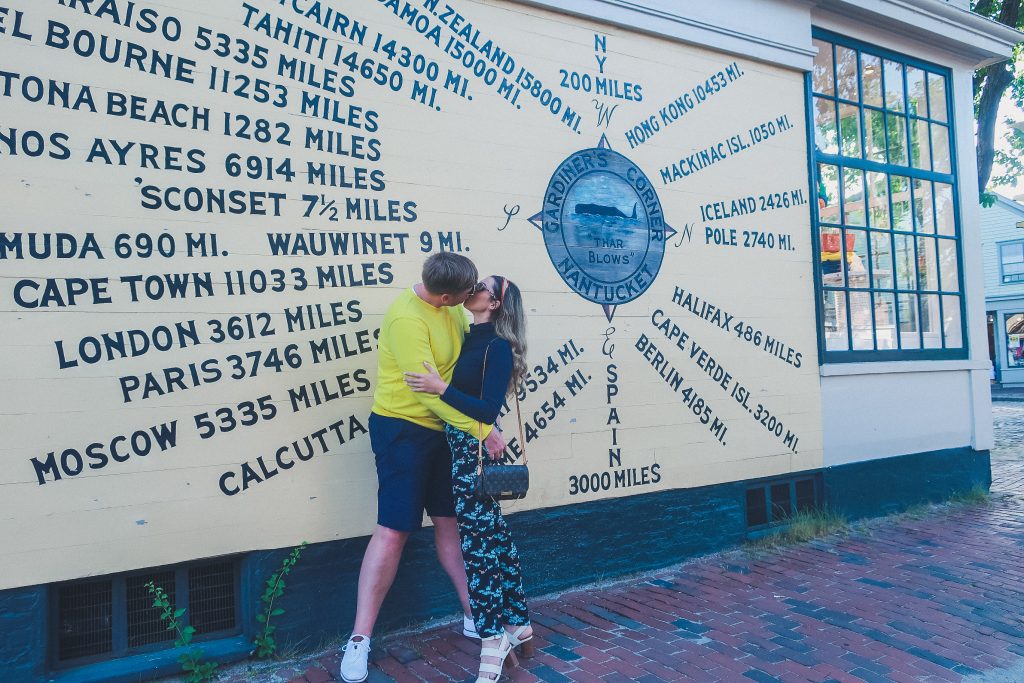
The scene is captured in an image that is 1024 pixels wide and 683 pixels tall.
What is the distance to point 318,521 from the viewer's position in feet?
12.1

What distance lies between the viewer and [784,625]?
3.87 metres

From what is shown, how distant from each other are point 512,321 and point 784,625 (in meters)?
2.16

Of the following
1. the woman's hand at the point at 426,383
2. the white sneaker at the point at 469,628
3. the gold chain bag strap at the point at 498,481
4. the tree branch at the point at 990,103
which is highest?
the tree branch at the point at 990,103

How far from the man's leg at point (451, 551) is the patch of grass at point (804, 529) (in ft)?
8.51

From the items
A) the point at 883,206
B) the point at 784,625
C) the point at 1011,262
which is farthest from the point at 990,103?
the point at 1011,262

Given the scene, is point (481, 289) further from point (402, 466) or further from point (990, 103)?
point (990, 103)

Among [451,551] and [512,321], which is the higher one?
[512,321]

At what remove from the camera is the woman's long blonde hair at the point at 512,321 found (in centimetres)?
335

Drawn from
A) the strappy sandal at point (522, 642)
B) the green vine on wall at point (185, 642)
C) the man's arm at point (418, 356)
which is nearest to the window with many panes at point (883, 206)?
the strappy sandal at point (522, 642)

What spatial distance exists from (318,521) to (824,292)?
4311 mm

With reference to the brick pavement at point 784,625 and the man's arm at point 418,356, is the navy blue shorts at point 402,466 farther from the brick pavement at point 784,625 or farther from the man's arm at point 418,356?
the brick pavement at point 784,625

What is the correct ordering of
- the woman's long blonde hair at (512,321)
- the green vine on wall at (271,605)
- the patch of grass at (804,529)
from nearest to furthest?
the woman's long blonde hair at (512,321) < the green vine on wall at (271,605) < the patch of grass at (804,529)

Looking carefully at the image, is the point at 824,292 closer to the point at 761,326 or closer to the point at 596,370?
the point at 761,326

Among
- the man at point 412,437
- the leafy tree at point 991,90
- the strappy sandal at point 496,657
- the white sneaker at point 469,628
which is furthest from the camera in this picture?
the leafy tree at point 991,90
